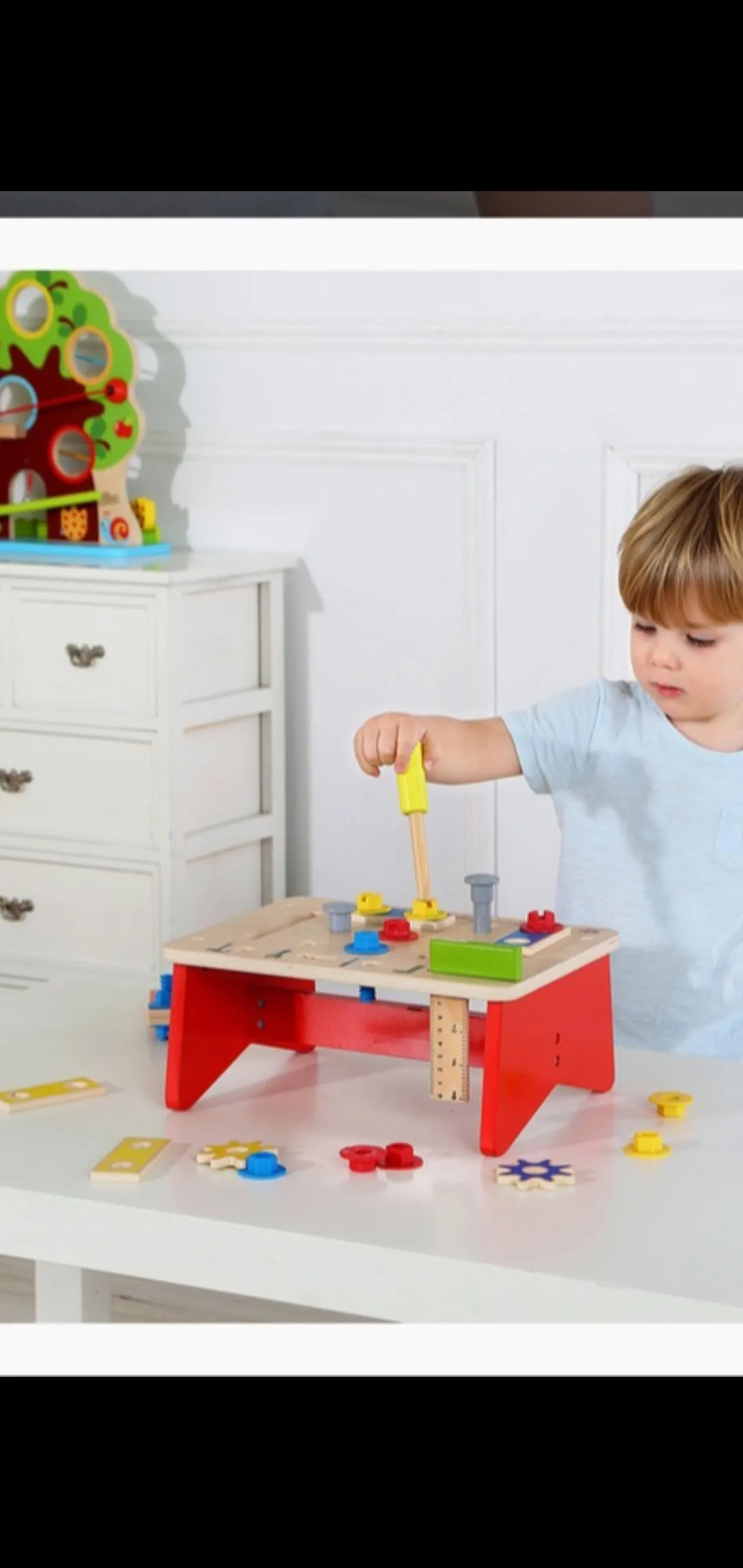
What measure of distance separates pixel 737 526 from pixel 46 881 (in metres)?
1.44

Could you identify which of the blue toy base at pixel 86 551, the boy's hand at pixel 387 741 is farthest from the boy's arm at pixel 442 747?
the blue toy base at pixel 86 551

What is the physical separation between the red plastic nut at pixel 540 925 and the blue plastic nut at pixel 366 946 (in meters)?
0.11

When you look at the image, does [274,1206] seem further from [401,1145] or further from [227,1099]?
Result: [227,1099]

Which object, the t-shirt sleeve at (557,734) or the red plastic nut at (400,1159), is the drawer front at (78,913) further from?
the red plastic nut at (400,1159)

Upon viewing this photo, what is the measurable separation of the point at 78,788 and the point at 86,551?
0.34 meters

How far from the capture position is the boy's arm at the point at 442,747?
1448mm

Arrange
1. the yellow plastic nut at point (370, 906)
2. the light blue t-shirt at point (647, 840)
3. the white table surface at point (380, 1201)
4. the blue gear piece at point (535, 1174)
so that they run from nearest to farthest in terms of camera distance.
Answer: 1. the white table surface at point (380, 1201)
2. the blue gear piece at point (535, 1174)
3. the yellow plastic nut at point (370, 906)
4. the light blue t-shirt at point (647, 840)

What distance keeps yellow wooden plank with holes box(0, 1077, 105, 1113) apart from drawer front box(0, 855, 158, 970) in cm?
132

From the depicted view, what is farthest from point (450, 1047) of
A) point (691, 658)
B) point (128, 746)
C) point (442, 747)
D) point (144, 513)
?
point (144, 513)

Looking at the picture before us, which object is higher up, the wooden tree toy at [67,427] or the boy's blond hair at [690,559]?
the wooden tree toy at [67,427]

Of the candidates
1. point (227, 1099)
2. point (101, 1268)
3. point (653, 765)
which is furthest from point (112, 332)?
point (101, 1268)

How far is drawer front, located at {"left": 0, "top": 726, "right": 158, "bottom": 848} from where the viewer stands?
8.78 feet

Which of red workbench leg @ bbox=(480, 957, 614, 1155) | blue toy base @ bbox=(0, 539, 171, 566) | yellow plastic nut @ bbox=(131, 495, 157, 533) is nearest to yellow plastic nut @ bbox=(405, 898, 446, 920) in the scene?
red workbench leg @ bbox=(480, 957, 614, 1155)

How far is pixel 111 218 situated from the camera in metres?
2.93
